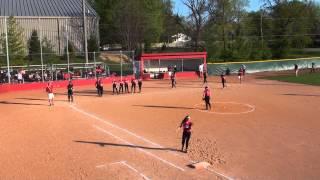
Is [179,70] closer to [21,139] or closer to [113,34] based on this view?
[113,34]

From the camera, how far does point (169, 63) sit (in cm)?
5138

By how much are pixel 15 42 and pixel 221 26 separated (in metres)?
34.4

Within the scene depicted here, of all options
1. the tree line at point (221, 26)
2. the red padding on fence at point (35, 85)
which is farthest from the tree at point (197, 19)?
the red padding on fence at point (35, 85)

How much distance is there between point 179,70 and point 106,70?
9471 mm

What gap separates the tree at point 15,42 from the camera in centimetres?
4769

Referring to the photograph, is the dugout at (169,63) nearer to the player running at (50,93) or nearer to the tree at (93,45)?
the tree at (93,45)

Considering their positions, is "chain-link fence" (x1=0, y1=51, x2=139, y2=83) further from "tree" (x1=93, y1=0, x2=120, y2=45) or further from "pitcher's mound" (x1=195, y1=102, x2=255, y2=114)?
"tree" (x1=93, y1=0, x2=120, y2=45)

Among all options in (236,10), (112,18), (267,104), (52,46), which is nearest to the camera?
(267,104)

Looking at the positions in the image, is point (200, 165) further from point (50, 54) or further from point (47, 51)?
point (47, 51)

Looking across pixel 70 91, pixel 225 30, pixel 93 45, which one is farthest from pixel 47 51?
pixel 225 30

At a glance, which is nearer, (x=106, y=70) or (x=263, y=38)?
(x=106, y=70)

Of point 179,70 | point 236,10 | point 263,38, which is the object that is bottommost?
point 179,70

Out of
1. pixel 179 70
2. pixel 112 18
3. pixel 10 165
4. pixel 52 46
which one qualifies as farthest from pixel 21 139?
pixel 112 18

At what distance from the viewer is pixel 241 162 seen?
16.4m
